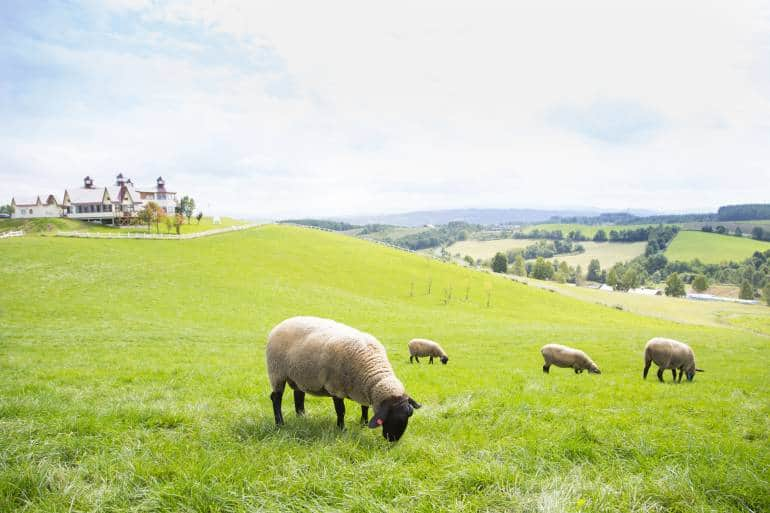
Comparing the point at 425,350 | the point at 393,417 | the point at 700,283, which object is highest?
the point at 393,417

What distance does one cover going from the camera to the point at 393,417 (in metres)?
7.57

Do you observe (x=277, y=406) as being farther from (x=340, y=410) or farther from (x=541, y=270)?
(x=541, y=270)

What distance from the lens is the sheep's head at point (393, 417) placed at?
7.57 m

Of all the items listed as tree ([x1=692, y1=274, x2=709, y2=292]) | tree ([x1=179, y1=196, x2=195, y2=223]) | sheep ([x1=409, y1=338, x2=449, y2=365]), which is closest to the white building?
tree ([x1=179, y1=196, x2=195, y2=223])

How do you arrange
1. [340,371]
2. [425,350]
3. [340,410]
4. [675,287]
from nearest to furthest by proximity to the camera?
[340,371] → [340,410] → [425,350] → [675,287]

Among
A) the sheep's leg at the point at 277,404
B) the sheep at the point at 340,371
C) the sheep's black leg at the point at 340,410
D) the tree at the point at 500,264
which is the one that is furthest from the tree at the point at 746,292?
the sheep's leg at the point at 277,404

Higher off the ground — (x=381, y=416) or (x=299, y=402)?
(x=381, y=416)

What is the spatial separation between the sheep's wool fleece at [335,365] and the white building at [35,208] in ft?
387

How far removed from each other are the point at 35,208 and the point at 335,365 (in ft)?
400

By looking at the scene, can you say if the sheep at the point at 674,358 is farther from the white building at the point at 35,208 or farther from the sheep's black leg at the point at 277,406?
the white building at the point at 35,208

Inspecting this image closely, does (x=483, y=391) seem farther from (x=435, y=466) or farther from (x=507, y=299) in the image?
(x=507, y=299)

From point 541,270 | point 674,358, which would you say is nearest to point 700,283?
point 541,270

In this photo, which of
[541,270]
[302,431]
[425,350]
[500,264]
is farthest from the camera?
[541,270]

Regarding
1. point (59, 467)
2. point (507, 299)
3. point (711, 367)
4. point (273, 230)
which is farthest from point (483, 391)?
point (273, 230)
